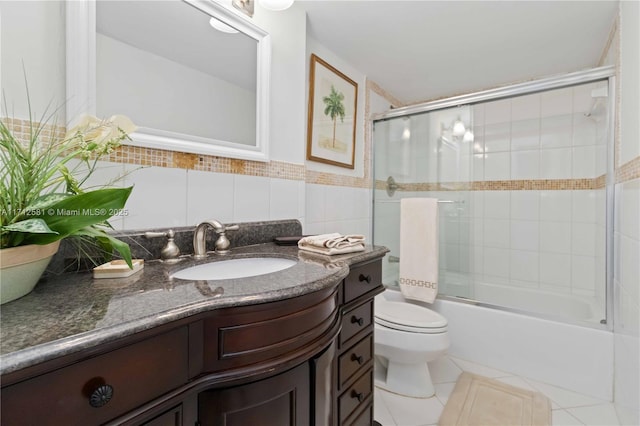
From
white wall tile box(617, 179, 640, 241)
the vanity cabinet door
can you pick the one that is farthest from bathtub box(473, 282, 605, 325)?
the vanity cabinet door

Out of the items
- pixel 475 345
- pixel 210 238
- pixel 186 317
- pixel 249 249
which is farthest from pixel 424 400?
pixel 186 317

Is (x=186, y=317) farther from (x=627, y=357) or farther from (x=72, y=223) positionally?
(x=627, y=357)

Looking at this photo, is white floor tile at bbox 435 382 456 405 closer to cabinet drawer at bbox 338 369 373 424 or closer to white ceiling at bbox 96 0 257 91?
cabinet drawer at bbox 338 369 373 424

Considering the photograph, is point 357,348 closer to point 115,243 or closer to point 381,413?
point 381,413

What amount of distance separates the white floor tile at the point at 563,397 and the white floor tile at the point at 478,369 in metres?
0.17

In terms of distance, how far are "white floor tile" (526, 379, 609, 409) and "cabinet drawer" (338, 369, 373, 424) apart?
3.65 ft

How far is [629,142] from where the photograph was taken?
1.38m

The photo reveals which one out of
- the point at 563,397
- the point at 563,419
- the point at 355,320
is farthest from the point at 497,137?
the point at 355,320

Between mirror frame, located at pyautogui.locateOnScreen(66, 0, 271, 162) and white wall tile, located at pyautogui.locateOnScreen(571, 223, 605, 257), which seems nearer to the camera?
mirror frame, located at pyautogui.locateOnScreen(66, 0, 271, 162)

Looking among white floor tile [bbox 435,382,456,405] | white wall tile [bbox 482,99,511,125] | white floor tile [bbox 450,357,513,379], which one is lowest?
white floor tile [bbox 435,382,456,405]

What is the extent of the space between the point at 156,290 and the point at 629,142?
6.62 ft

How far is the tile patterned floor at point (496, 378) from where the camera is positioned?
1493 mm

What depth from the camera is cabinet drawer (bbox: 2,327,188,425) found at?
1.29 feet

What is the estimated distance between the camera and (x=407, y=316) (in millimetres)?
1793
